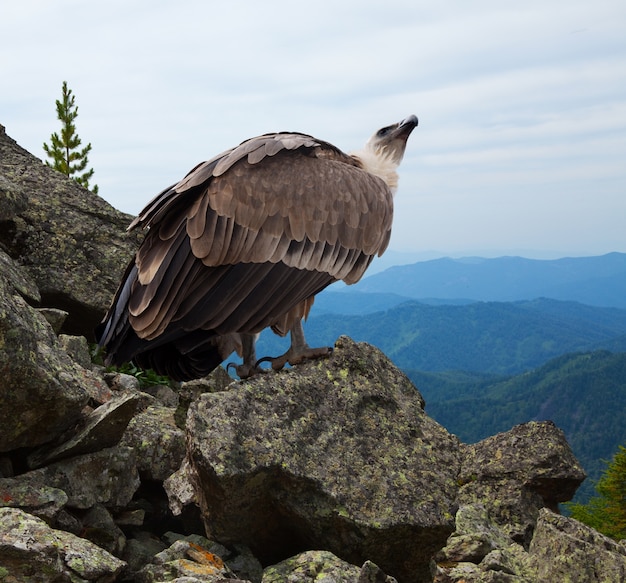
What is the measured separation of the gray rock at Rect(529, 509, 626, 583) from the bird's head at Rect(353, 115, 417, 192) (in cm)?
429

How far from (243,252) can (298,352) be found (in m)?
1.28

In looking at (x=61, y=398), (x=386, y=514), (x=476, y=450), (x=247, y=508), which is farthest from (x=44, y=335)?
(x=476, y=450)

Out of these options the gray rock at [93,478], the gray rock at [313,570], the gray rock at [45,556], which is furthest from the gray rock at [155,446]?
the gray rock at [45,556]

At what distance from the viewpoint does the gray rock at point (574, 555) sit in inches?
239

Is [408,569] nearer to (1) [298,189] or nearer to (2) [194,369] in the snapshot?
(2) [194,369]

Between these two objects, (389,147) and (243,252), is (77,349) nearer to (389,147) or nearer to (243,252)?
(243,252)

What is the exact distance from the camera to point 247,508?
236 inches

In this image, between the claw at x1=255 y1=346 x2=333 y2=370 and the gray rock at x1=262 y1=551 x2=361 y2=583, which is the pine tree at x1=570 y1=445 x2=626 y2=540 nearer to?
the claw at x1=255 y1=346 x2=333 y2=370

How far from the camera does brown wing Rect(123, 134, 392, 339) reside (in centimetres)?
650

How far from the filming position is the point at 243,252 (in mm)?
6742

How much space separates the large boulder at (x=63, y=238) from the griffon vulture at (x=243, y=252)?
11.0 feet

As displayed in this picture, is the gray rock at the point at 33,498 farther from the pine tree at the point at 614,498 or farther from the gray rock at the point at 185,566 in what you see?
the pine tree at the point at 614,498

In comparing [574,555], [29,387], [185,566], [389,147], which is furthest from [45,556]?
[389,147]

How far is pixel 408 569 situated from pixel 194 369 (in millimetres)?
3031
